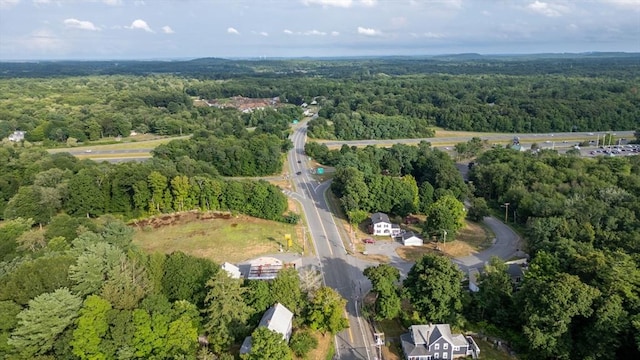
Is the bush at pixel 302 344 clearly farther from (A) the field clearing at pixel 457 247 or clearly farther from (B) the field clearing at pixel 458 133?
(B) the field clearing at pixel 458 133

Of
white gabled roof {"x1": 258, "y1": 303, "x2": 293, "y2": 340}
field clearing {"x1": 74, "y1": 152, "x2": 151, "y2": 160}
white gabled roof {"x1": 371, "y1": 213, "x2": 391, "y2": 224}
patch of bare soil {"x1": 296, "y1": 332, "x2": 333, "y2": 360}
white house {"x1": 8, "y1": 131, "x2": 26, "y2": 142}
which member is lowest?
patch of bare soil {"x1": 296, "y1": 332, "x2": 333, "y2": 360}

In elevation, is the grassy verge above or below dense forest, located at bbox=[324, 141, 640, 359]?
below

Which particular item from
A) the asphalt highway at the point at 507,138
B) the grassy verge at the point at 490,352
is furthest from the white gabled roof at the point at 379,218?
the asphalt highway at the point at 507,138

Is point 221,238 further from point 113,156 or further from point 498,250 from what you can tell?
point 113,156

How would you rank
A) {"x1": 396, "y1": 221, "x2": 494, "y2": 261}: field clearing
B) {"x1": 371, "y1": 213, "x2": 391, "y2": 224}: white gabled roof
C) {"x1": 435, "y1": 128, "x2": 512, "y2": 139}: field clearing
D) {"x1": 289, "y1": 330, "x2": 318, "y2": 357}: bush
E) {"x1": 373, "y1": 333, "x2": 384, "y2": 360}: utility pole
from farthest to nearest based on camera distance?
1. {"x1": 435, "y1": 128, "x2": 512, "y2": 139}: field clearing
2. {"x1": 371, "y1": 213, "x2": 391, "y2": 224}: white gabled roof
3. {"x1": 396, "y1": 221, "x2": 494, "y2": 261}: field clearing
4. {"x1": 373, "y1": 333, "x2": 384, "y2": 360}: utility pole
5. {"x1": 289, "y1": 330, "x2": 318, "y2": 357}: bush

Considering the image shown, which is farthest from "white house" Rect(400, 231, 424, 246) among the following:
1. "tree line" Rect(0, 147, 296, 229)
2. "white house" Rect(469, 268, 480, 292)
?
"tree line" Rect(0, 147, 296, 229)

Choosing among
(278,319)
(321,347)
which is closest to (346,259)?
(321,347)

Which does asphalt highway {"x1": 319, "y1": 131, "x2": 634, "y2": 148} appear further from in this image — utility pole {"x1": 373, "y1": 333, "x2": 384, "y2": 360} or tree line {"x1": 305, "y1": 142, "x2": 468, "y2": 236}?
utility pole {"x1": 373, "y1": 333, "x2": 384, "y2": 360}

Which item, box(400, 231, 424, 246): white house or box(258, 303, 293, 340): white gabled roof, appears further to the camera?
box(400, 231, 424, 246): white house

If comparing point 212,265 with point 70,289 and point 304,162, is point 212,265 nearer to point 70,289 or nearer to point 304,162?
point 70,289
